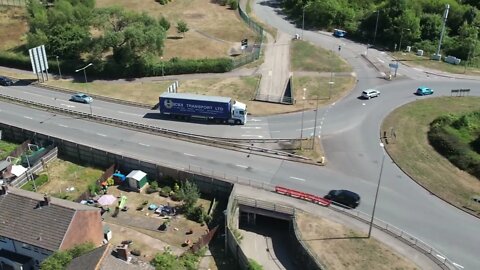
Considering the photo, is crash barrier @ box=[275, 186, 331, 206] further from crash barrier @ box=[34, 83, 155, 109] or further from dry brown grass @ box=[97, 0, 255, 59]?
dry brown grass @ box=[97, 0, 255, 59]

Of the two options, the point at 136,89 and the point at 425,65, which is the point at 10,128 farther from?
the point at 425,65

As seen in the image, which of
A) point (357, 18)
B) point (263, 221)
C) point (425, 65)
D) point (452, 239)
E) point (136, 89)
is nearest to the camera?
point (452, 239)

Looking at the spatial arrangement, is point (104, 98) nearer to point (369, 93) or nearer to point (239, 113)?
point (239, 113)

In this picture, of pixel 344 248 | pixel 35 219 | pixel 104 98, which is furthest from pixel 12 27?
pixel 344 248

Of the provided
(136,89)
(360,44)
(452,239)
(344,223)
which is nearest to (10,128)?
(136,89)

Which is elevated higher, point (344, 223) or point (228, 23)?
point (228, 23)

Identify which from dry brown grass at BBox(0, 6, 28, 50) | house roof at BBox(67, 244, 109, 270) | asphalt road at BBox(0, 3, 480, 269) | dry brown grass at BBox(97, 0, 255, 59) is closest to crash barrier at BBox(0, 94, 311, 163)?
asphalt road at BBox(0, 3, 480, 269)

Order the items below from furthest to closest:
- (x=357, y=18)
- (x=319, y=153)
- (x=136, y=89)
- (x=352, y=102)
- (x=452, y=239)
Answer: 1. (x=357, y=18)
2. (x=136, y=89)
3. (x=352, y=102)
4. (x=319, y=153)
5. (x=452, y=239)
